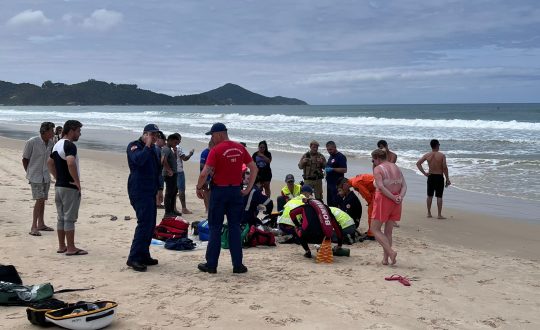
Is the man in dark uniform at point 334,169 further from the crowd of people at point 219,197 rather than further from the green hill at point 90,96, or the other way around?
the green hill at point 90,96

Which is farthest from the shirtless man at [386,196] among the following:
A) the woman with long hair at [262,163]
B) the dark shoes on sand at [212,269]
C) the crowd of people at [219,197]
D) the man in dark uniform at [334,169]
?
the woman with long hair at [262,163]

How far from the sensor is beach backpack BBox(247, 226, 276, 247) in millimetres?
7816

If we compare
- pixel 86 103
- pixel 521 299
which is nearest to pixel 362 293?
pixel 521 299

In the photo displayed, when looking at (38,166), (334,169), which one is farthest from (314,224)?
(38,166)

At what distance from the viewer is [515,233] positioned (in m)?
9.38

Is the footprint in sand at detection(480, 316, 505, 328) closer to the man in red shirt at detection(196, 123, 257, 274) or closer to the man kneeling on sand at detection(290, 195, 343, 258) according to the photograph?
the man kneeling on sand at detection(290, 195, 343, 258)

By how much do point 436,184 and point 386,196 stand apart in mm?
4231

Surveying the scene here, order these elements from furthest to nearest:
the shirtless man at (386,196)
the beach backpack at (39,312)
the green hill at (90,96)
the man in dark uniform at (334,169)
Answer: the green hill at (90,96) < the man in dark uniform at (334,169) < the shirtless man at (386,196) < the beach backpack at (39,312)

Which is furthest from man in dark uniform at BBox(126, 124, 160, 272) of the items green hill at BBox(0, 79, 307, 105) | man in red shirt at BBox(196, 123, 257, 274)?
green hill at BBox(0, 79, 307, 105)

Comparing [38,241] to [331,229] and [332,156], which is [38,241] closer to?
[331,229]

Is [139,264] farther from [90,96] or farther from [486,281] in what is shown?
[90,96]

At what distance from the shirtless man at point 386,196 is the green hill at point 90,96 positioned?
548 ft

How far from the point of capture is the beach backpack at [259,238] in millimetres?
7816

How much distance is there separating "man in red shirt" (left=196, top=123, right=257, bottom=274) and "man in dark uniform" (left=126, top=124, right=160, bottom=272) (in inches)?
23.1
